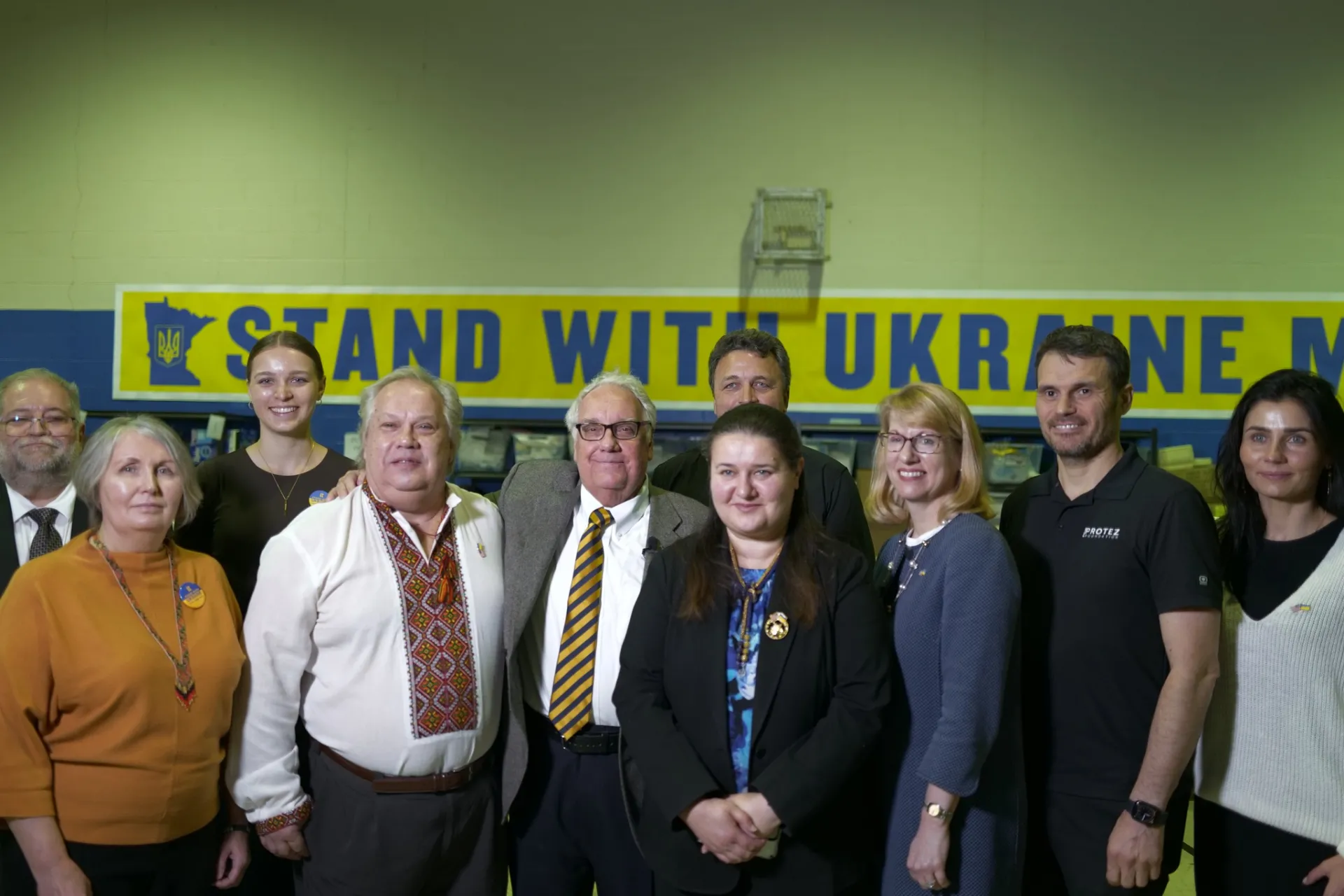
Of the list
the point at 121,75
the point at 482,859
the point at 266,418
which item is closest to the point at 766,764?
the point at 482,859

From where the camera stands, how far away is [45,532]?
2.65 meters

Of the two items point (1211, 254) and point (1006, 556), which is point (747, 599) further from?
point (1211, 254)

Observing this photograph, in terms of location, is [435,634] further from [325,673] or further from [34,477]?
[34,477]

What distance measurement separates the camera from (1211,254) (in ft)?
18.1

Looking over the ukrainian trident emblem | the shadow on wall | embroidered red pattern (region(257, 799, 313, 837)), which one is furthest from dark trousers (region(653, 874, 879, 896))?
the ukrainian trident emblem

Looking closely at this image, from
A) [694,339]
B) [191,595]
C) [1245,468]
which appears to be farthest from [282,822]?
[694,339]

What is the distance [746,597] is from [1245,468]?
131 cm

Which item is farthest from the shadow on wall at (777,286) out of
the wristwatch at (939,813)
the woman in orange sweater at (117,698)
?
the wristwatch at (939,813)

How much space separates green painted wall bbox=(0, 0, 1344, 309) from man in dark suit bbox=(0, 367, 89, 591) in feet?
10.8

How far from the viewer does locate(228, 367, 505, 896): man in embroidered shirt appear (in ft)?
7.11

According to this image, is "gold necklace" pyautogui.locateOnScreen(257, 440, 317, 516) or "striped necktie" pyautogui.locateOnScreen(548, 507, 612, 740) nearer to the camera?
"striped necktie" pyautogui.locateOnScreen(548, 507, 612, 740)

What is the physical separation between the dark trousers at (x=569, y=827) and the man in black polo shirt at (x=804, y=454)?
0.87 m

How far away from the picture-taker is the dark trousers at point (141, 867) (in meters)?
2.06

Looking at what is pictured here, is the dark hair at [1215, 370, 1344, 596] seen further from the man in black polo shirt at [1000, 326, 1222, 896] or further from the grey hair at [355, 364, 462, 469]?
the grey hair at [355, 364, 462, 469]
